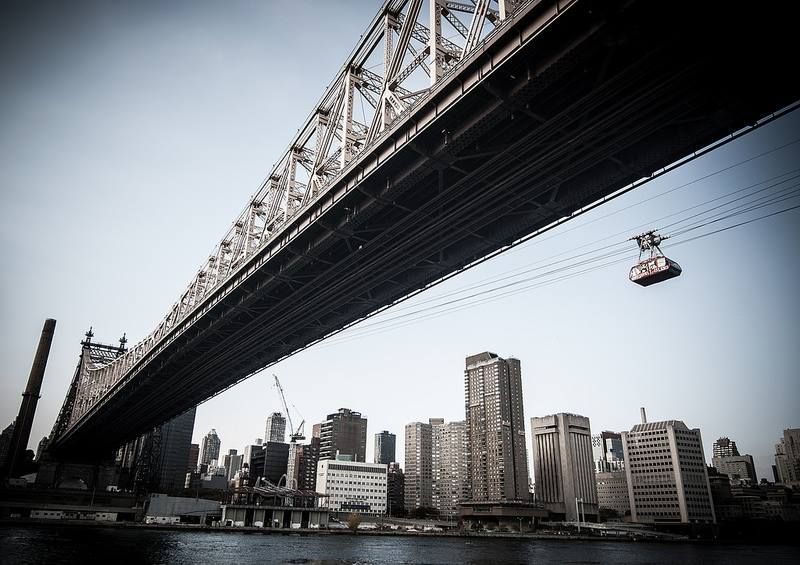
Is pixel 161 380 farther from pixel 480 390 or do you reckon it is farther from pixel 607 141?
pixel 480 390

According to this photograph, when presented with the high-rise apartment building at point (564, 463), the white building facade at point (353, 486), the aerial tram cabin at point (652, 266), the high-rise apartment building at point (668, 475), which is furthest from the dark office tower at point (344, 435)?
the aerial tram cabin at point (652, 266)

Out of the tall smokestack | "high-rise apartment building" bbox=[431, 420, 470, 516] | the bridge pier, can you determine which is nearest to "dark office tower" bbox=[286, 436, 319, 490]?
"high-rise apartment building" bbox=[431, 420, 470, 516]

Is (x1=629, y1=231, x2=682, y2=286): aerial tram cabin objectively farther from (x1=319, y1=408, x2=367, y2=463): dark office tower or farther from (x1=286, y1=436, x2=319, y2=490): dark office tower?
(x1=286, y1=436, x2=319, y2=490): dark office tower

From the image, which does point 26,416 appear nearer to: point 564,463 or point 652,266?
point 652,266

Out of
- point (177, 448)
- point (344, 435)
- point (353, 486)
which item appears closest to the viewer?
point (353, 486)

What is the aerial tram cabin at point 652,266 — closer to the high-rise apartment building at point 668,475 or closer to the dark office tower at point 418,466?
the high-rise apartment building at point 668,475

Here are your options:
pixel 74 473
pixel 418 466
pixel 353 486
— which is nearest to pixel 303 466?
pixel 418 466
